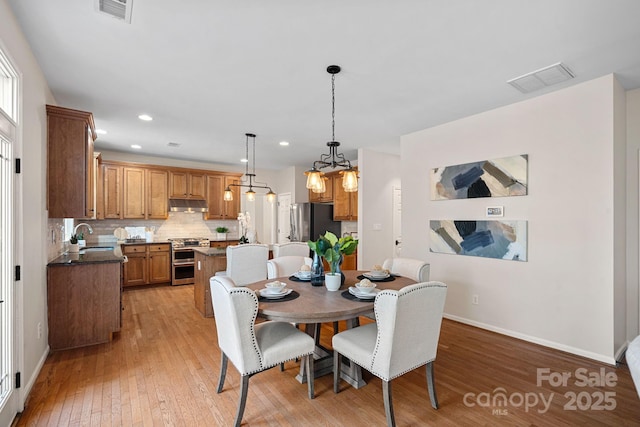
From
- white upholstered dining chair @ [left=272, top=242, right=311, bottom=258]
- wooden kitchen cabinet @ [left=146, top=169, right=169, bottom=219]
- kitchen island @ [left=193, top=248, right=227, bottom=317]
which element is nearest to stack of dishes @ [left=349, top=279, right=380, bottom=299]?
white upholstered dining chair @ [left=272, top=242, right=311, bottom=258]

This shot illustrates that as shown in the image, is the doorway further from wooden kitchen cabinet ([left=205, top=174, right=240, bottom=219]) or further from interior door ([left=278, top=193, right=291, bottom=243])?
interior door ([left=278, top=193, right=291, bottom=243])

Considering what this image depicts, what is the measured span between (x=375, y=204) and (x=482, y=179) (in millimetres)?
2130

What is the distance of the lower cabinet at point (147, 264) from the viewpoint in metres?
5.70

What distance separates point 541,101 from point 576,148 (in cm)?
61

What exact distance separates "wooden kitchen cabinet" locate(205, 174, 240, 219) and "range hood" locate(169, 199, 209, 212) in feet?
0.48

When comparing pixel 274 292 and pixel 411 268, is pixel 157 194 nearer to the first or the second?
pixel 274 292

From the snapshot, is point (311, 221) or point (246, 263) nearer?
point (246, 263)

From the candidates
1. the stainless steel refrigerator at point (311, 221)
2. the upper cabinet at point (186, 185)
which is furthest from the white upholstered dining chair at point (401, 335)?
the upper cabinet at point (186, 185)

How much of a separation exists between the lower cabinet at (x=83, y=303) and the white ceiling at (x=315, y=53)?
1849 millimetres

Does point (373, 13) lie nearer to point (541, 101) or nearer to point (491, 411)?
point (541, 101)

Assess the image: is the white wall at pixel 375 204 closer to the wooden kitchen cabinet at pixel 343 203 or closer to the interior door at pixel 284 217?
the wooden kitchen cabinet at pixel 343 203

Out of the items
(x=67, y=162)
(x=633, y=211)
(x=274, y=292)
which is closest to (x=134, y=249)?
(x=67, y=162)

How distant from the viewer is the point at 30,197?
240 centimetres

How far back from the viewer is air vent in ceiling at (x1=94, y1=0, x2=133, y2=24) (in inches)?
73.3
